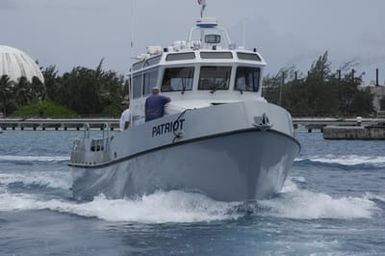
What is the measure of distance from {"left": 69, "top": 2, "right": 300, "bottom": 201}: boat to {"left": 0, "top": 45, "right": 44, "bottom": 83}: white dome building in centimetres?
15720

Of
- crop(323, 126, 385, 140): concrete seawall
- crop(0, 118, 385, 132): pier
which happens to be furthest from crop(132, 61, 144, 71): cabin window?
crop(0, 118, 385, 132): pier

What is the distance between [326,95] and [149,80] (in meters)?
131

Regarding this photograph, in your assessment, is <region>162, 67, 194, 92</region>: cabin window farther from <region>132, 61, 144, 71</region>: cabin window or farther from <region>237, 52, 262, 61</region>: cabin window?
<region>132, 61, 144, 71</region>: cabin window

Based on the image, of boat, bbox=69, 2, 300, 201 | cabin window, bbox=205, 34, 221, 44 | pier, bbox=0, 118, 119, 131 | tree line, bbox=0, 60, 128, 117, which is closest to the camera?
boat, bbox=69, 2, 300, 201

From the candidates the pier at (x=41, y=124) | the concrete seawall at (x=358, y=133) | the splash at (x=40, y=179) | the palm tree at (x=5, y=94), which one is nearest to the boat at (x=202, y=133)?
the splash at (x=40, y=179)

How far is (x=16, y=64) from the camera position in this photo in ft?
610

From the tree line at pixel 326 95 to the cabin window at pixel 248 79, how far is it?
121 m

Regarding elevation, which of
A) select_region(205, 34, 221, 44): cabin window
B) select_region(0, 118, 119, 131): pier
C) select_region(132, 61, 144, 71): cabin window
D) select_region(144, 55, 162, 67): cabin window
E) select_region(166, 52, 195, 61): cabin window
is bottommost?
select_region(0, 118, 119, 131): pier

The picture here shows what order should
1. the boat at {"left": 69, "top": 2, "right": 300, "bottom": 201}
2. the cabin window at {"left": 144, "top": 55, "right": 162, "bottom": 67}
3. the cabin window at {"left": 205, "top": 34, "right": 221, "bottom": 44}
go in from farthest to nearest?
the cabin window at {"left": 205, "top": 34, "right": 221, "bottom": 44}
the cabin window at {"left": 144, "top": 55, "right": 162, "bottom": 67}
the boat at {"left": 69, "top": 2, "right": 300, "bottom": 201}

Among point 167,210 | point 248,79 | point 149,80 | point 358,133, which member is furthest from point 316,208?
point 358,133

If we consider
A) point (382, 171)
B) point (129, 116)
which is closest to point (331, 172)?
point (382, 171)

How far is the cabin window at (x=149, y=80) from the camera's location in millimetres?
21266

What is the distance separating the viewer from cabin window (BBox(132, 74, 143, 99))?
2253 centimetres

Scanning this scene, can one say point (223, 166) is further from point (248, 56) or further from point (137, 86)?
point (137, 86)
